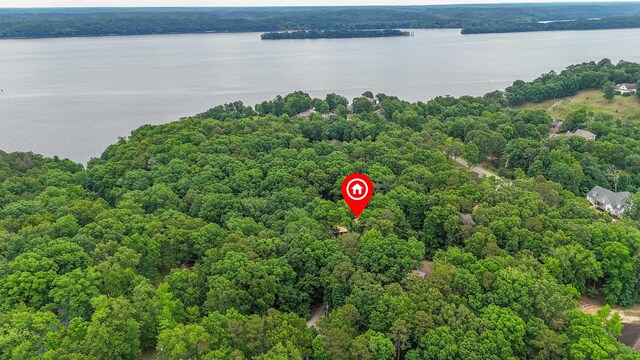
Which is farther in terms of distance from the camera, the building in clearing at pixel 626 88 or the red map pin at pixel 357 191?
the building in clearing at pixel 626 88

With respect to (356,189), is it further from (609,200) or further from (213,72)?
(213,72)

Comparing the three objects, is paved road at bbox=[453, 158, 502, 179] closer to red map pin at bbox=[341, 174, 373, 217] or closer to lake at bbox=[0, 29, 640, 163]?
red map pin at bbox=[341, 174, 373, 217]

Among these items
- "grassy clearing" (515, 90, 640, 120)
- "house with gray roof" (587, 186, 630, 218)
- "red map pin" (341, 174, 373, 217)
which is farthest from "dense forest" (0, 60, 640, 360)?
"grassy clearing" (515, 90, 640, 120)

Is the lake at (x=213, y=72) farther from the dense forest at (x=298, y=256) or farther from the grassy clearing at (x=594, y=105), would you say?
the dense forest at (x=298, y=256)

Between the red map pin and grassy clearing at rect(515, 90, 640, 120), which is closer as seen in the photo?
the red map pin

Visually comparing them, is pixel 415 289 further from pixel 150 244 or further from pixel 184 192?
pixel 184 192

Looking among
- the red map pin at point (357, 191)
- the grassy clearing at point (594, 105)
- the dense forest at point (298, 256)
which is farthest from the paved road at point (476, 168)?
the grassy clearing at point (594, 105)

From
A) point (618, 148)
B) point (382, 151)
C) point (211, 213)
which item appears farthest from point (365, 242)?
point (618, 148)
